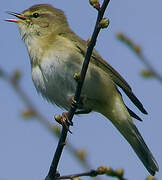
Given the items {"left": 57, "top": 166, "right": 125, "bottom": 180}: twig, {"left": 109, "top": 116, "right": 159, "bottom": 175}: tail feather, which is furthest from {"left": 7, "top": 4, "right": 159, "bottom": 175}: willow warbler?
{"left": 57, "top": 166, "right": 125, "bottom": 180}: twig

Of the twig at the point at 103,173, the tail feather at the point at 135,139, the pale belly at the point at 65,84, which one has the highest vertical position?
the twig at the point at 103,173

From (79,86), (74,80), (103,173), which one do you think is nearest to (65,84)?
(74,80)

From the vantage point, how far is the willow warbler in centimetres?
442

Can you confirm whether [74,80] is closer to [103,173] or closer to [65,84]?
[65,84]

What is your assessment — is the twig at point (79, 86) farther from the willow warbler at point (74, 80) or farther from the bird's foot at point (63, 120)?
the willow warbler at point (74, 80)

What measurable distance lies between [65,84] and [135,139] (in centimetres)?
117

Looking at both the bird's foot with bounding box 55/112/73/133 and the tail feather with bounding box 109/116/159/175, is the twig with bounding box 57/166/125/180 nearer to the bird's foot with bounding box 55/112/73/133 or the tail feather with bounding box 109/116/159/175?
the bird's foot with bounding box 55/112/73/133

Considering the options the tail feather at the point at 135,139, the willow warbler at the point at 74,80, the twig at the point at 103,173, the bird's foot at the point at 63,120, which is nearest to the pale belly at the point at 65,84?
the willow warbler at the point at 74,80

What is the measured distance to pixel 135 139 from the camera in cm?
489

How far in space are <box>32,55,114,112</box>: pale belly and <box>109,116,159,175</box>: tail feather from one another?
403mm

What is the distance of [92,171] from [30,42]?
297 cm

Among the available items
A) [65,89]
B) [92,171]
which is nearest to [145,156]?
[65,89]

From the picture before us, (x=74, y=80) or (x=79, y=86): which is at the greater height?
(x=79, y=86)

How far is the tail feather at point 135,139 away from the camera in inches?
185
